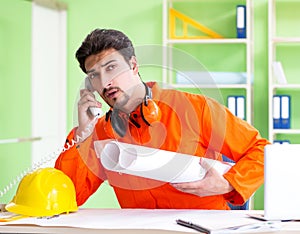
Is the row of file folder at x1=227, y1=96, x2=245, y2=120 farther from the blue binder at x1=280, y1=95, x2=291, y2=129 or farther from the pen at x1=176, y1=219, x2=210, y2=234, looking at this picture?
the pen at x1=176, y1=219, x2=210, y2=234

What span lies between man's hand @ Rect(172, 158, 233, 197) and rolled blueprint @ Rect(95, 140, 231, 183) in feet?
0.05

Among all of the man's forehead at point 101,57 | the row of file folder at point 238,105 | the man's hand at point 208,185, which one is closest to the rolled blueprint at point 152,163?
the man's hand at point 208,185

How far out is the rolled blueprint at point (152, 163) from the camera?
182cm

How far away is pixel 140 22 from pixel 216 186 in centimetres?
270

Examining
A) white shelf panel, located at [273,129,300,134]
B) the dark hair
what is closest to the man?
the dark hair

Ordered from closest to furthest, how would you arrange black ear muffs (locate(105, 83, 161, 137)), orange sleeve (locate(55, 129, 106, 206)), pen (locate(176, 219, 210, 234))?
pen (locate(176, 219, 210, 234)) < black ear muffs (locate(105, 83, 161, 137)) < orange sleeve (locate(55, 129, 106, 206))

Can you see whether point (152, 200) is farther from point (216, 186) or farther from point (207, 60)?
point (207, 60)

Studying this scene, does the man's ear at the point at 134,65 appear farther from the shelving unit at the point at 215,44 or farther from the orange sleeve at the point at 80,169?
the shelving unit at the point at 215,44

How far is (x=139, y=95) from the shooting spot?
1977 millimetres

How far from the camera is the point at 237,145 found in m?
2.09

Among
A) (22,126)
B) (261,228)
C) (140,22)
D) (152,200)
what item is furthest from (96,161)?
(140,22)

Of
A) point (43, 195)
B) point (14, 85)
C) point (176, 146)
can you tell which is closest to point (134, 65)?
point (176, 146)

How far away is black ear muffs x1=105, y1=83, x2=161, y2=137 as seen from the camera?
1.99 meters

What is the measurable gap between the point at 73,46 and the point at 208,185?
2.81 meters
